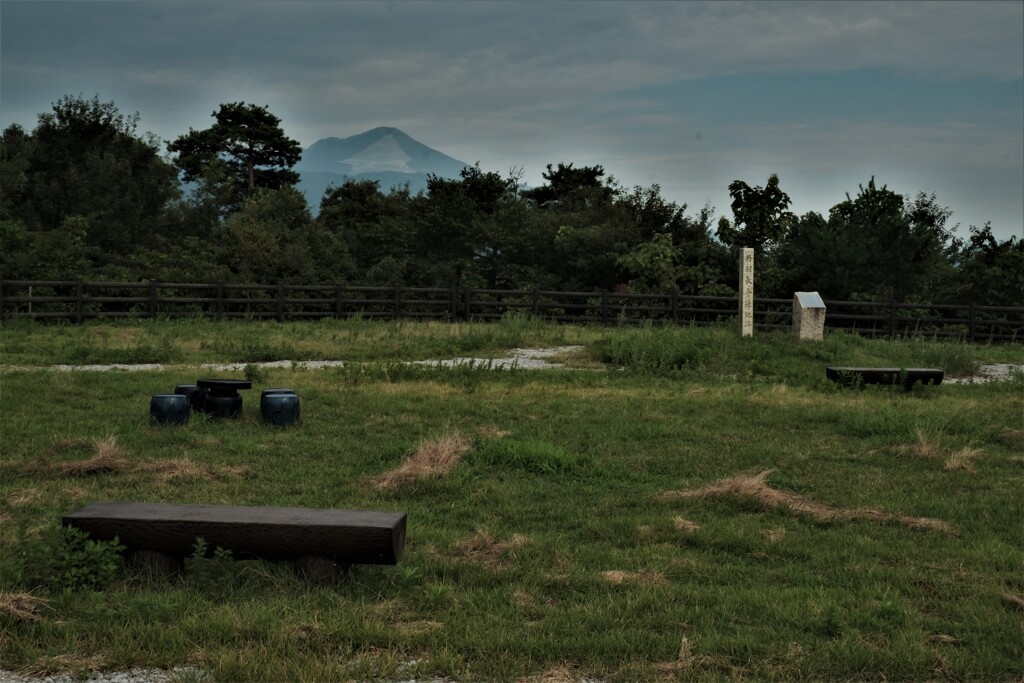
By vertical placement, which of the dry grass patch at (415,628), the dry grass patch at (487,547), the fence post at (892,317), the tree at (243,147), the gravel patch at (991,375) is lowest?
the dry grass patch at (415,628)

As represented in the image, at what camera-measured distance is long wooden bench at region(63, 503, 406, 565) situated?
5.23m

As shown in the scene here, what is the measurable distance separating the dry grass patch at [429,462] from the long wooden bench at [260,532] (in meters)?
2.41

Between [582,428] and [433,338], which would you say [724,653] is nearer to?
[582,428]

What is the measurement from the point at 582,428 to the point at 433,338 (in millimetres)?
→ 10252

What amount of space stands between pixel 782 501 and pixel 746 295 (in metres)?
13.4

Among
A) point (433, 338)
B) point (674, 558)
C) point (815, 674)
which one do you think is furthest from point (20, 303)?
point (815, 674)

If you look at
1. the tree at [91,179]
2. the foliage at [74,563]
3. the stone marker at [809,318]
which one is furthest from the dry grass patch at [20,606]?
the tree at [91,179]

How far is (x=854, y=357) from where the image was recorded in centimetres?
1844

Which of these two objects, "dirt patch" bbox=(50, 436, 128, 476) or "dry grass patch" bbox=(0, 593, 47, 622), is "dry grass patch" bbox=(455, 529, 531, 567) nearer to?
"dry grass patch" bbox=(0, 593, 47, 622)

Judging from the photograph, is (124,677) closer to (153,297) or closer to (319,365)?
(319,365)

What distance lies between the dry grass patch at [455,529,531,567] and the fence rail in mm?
19475

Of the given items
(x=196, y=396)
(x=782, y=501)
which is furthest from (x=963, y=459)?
(x=196, y=396)

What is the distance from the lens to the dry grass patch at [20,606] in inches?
188

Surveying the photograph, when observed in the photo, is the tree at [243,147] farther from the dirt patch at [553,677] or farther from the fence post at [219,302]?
the dirt patch at [553,677]
